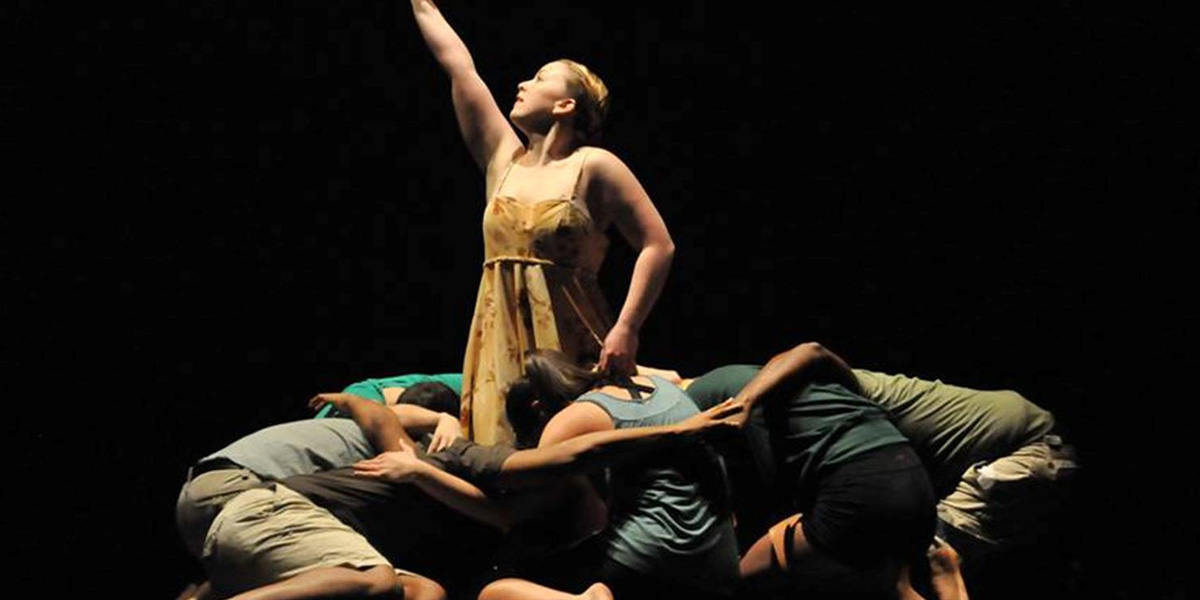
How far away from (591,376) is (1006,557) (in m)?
1.18

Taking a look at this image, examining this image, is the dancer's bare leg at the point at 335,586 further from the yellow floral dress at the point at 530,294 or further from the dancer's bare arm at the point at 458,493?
the yellow floral dress at the point at 530,294

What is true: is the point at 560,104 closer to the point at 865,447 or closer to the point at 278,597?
the point at 865,447

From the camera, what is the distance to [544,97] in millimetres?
4703

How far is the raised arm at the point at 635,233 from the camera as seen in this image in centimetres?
446

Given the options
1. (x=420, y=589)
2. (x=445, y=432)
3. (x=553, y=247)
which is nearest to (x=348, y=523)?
(x=420, y=589)

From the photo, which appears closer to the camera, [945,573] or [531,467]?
[531,467]

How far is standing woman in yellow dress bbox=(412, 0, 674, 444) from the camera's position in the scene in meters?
4.55

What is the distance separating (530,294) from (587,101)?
1.83 feet

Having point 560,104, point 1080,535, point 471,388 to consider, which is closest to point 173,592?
point 471,388

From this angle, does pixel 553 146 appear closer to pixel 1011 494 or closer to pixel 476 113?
pixel 476 113

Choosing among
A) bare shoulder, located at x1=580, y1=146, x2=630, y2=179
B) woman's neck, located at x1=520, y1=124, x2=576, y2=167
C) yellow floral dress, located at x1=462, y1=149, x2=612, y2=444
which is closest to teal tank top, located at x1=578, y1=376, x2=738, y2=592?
yellow floral dress, located at x1=462, y1=149, x2=612, y2=444

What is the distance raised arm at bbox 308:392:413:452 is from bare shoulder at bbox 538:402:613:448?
0.42 metres

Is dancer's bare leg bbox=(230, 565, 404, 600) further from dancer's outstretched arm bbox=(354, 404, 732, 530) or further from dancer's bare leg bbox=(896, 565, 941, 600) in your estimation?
dancer's bare leg bbox=(896, 565, 941, 600)

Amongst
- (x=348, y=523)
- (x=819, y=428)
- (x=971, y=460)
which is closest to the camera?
(x=348, y=523)
